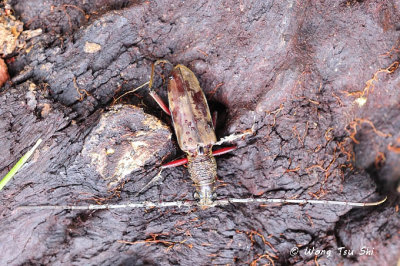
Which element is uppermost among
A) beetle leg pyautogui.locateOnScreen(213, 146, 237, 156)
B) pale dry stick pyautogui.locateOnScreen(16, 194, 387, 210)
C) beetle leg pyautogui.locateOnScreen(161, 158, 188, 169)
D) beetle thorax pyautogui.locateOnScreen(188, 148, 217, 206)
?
beetle leg pyautogui.locateOnScreen(213, 146, 237, 156)

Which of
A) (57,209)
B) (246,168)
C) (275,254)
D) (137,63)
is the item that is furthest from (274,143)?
(57,209)

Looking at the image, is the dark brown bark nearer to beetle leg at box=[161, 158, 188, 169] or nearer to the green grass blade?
beetle leg at box=[161, 158, 188, 169]

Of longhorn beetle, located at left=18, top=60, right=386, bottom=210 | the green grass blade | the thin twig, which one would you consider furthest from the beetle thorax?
the green grass blade

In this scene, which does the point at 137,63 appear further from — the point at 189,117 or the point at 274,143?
the point at 274,143

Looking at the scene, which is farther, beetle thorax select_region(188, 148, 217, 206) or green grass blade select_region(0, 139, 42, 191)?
beetle thorax select_region(188, 148, 217, 206)

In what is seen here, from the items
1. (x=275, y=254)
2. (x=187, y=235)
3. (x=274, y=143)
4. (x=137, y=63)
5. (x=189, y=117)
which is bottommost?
(x=275, y=254)

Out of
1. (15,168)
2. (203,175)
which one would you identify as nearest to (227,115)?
(203,175)

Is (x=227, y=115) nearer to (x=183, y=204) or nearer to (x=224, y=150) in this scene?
(x=224, y=150)

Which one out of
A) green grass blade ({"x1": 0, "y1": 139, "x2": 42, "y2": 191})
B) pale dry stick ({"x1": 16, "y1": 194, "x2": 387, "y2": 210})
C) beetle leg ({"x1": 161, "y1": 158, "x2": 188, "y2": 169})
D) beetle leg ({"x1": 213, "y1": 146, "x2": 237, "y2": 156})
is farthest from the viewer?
beetle leg ({"x1": 213, "y1": 146, "x2": 237, "y2": 156})
